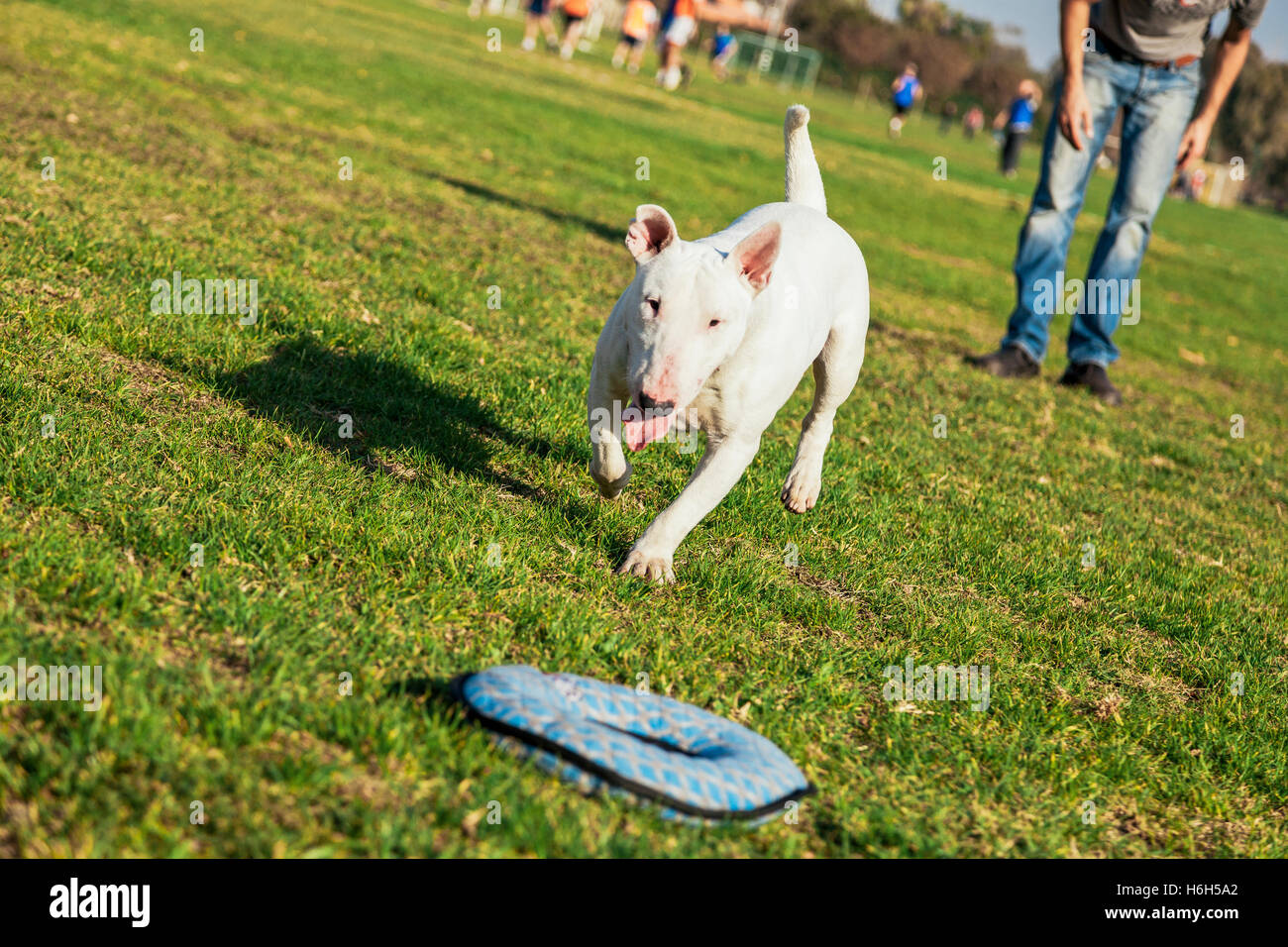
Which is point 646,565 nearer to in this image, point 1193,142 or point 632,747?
point 632,747

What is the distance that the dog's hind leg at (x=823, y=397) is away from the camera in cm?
478

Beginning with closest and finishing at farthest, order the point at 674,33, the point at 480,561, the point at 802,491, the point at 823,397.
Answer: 1. the point at 480,561
2. the point at 802,491
3. the point at 823,397
4. the point at 674,33

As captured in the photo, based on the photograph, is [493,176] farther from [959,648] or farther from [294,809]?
[294,809]

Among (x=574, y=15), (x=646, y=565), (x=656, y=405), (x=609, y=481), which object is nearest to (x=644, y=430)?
(x=656, y=405)

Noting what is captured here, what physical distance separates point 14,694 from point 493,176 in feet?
33.8

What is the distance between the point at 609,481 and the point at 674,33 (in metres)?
28.9

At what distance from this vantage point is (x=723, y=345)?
3535mm

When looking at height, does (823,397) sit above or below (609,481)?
above

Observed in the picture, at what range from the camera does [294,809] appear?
2.36 m

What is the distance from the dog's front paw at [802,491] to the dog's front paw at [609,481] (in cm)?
87

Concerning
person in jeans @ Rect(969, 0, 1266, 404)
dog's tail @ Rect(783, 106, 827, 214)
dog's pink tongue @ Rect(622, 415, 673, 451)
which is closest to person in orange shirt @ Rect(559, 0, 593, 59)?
person in jeans @ Rect(969, 0, 1266, 404)

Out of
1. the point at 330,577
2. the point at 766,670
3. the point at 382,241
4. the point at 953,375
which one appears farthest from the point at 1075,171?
the point at 330,577

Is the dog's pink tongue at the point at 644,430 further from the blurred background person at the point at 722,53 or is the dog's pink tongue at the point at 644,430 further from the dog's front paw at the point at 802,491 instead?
the blurred background person at the point at 722,53

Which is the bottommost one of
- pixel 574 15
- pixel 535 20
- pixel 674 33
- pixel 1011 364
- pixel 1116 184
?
pixel 1011 364
